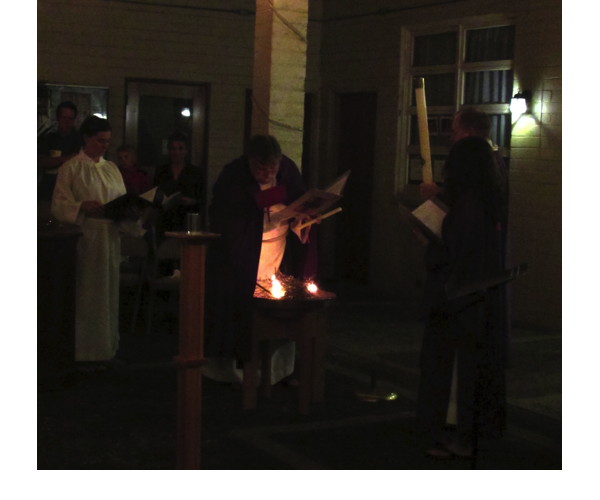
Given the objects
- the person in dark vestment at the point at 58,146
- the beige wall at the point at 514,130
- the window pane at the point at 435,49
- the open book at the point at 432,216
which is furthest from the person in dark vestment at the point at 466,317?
the window pane at the point at 435,49

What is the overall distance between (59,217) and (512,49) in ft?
17.7

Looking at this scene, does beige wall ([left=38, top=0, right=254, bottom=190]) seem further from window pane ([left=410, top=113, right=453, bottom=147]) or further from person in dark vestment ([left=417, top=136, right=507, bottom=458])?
person in dark vestment ([left=417, top=136, right=507, bottom=458])

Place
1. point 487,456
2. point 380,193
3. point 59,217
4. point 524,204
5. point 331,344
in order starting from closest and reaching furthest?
1. point 487,456
2. point 59,217
3. point 331,344
4. point 524,204
5. point 380,193

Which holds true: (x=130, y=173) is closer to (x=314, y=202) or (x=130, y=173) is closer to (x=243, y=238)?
(x=243, y=238)

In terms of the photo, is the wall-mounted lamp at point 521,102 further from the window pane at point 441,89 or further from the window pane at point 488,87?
the window pane at point 441,89

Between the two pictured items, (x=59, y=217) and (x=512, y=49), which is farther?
(x=512, y=49)

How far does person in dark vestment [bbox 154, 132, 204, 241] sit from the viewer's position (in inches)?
419

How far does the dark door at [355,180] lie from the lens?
45.5 feet

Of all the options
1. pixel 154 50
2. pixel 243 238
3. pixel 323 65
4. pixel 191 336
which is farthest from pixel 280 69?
pixel 323 65

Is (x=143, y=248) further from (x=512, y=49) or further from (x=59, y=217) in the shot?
(x=512, y=49)

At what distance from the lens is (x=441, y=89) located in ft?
41.3

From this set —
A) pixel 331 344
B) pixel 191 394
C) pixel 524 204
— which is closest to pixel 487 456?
pixel 191 394

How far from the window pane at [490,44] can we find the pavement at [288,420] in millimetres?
3323

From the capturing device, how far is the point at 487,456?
21.9ft
